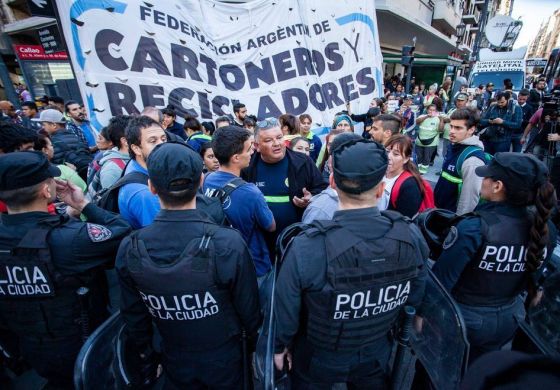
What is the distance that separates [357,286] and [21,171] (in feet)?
5.81

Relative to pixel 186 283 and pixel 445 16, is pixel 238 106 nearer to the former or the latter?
pixel 186 283

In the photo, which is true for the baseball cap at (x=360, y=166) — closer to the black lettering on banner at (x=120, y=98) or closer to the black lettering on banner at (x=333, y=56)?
the black lettering on banner at (x=120, y=98)

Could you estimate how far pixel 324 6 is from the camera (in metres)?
6.01

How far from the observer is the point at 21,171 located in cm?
145

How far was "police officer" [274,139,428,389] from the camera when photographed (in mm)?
1285

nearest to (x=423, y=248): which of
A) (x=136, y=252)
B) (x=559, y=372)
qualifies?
(x=559, y=372)

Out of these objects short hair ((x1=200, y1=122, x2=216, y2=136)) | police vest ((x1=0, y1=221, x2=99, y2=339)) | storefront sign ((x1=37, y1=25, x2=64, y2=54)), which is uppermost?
storefront sign ((x1=37, y1=25, x2=64, y2=54))

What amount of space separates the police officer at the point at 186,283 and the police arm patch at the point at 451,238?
3.86 ft

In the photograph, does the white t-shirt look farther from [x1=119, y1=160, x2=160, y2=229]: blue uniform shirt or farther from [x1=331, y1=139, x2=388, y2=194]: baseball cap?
[x1=119, y1=160, x2=160, y2=229]: blue uniform shirt

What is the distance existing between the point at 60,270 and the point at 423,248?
189cm

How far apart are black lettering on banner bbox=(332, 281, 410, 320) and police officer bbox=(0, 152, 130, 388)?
50.9 inches

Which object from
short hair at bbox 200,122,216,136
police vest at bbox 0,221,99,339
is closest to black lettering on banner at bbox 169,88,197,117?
short hair at bbox 200,122,216,136

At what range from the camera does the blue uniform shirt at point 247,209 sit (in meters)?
2.13

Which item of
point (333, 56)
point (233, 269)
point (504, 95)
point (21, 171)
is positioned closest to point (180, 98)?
point (333, 56)
